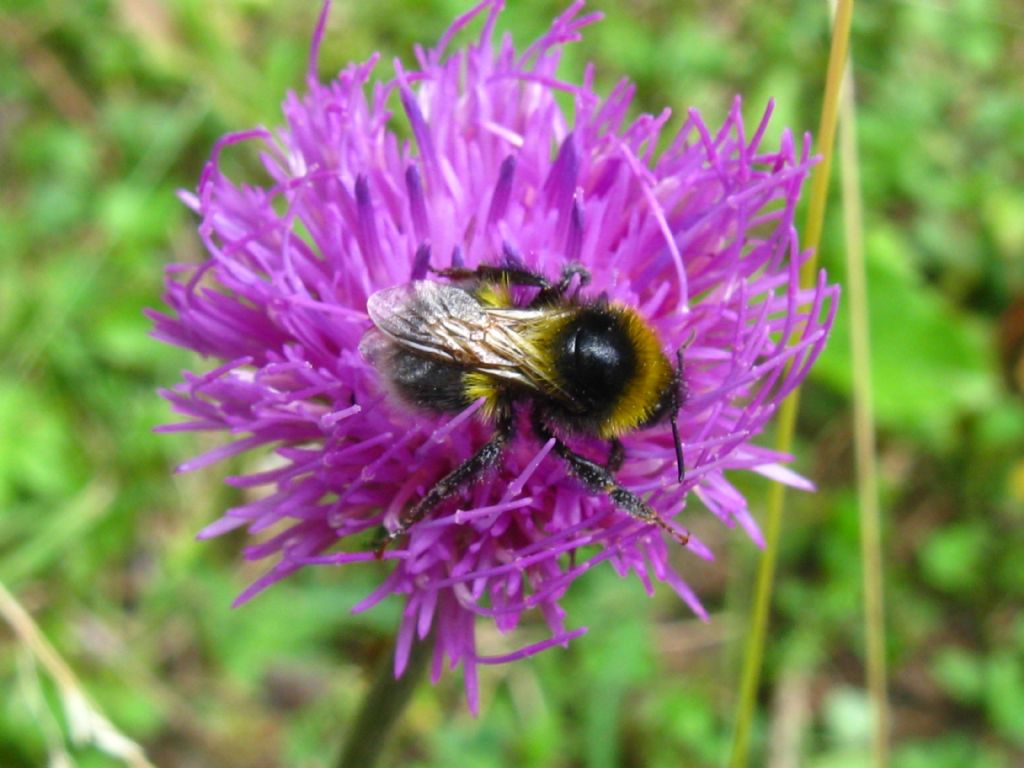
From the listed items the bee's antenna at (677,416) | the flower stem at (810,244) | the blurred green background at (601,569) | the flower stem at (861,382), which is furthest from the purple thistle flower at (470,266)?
the blurred green background at (601,569)

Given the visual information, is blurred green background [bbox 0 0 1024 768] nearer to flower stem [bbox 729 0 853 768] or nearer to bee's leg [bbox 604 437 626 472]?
flower stem [bbox 729 0 853 768]

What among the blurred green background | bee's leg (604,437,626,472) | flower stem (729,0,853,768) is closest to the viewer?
bee's leg (604,437,626,472)

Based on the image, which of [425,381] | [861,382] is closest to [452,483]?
[425,381]

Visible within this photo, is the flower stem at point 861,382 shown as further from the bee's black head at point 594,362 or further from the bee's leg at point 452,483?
the bee's leg at point 452,483

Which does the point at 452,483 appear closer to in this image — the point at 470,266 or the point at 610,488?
the point at 610,488

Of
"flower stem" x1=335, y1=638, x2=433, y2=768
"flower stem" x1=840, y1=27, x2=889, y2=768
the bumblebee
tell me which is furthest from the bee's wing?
"flower stem" x1=840, y1=27, x2=889, y2=768
